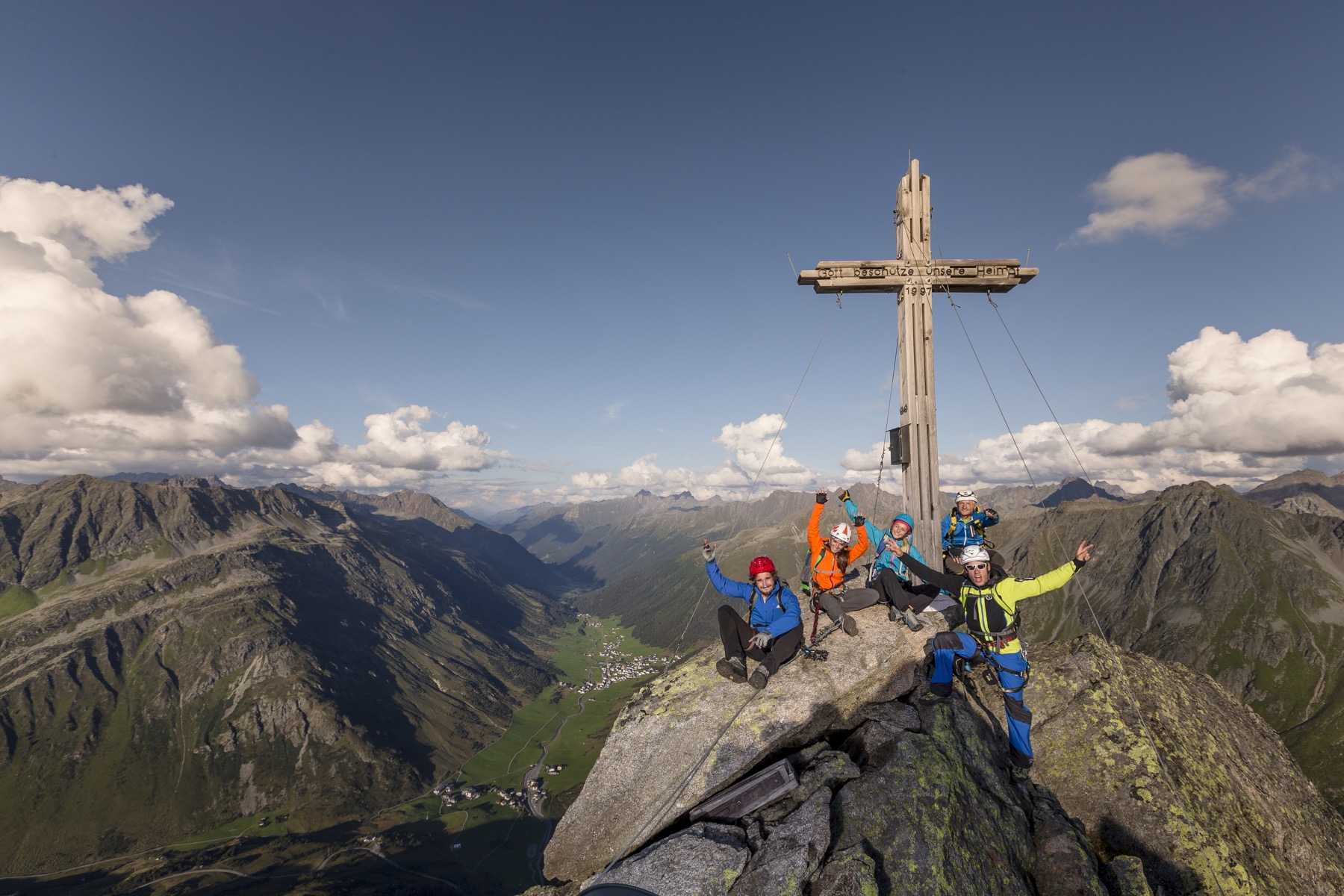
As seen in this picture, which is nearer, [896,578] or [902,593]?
[902,593]

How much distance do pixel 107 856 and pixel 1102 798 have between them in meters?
306

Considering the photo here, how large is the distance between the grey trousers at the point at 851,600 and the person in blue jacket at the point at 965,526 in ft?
7.55

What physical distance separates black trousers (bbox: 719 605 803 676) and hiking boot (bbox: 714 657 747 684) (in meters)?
0.36

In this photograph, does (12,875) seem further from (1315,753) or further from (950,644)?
(1315,753)

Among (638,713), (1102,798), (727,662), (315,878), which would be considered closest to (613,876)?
(638,713)

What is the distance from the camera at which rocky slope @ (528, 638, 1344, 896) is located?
802 centimetres

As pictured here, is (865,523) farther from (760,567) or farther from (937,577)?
(760,567)

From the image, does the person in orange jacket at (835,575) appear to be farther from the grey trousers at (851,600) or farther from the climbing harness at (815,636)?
the climbing harness at (815,636)

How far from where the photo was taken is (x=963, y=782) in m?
9.38

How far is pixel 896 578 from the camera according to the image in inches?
579

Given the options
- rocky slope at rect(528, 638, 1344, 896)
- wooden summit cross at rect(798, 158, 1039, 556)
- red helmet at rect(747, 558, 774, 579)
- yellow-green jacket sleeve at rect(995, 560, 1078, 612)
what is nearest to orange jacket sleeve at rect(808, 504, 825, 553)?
red helmet at rect(747, 558, 774, 579)

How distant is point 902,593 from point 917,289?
9.27 meters

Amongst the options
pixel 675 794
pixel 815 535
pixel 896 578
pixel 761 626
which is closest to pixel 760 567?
pixel 761 626

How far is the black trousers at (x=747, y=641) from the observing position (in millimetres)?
12703
